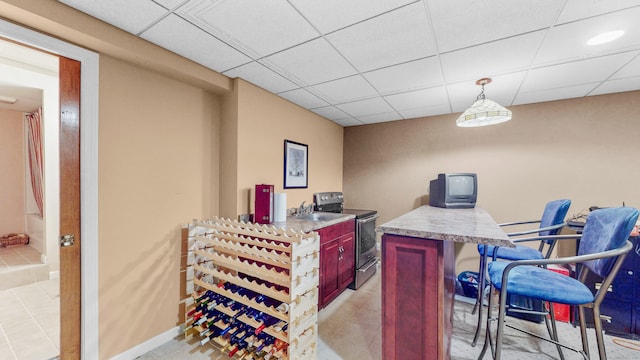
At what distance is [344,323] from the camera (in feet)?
7.77

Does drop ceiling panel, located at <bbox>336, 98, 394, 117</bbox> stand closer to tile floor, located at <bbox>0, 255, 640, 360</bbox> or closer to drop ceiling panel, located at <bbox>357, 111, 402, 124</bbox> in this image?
drop ceiling panel, located at <bbox>357, 111, 402, 124</bbox>

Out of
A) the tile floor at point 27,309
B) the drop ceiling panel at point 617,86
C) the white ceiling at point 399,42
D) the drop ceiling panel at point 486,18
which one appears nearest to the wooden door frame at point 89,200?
the white ceiling at point 399,42

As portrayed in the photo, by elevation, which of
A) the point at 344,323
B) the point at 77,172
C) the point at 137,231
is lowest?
the point at 344,323

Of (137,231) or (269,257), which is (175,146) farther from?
(269,257)

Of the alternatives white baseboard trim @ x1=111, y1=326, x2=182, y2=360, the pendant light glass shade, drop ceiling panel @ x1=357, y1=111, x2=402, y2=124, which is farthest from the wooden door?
drop ceiling panel @ x1=357, y1=111, x2=402, y2=124

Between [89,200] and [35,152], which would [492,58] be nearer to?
[89,200]

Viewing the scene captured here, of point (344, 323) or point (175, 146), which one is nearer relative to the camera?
point (175, 146)

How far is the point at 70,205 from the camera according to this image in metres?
1.61

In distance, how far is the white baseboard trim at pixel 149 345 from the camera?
1.80 metres

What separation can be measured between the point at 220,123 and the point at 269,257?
1.56m

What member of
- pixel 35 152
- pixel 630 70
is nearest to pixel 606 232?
pixel 630 70

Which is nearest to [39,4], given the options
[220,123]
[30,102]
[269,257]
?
[220,123]

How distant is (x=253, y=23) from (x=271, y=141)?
4.44 feet

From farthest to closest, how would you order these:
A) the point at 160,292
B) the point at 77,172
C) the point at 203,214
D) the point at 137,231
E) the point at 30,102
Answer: the point at 30,102 → the point at 203,214 → the point at 160,292 → the point at 137,231 → the point at 77,172
